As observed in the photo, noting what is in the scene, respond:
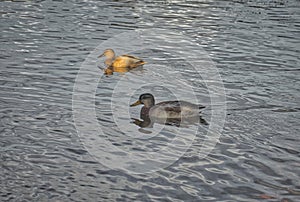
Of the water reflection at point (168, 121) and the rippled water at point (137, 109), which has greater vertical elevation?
the rippled water at point (137, 109)

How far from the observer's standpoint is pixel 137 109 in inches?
565

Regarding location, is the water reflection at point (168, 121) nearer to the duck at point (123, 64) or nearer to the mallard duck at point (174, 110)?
the mallard duck at point (174, 110)

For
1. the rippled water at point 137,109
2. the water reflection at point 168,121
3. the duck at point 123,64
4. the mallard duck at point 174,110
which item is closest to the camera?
the rippled water at point 137,109

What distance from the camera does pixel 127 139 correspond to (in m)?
12.1

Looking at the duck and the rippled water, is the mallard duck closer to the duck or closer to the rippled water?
the rippled water

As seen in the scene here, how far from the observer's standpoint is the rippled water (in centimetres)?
988

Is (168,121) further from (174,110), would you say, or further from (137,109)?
(137,109)

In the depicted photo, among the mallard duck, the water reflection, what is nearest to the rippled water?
the water reflection

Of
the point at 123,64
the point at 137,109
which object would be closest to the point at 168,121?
the point at 137,109

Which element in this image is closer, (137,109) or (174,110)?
(174,110)

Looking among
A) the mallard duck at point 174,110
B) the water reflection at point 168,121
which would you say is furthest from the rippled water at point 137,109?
the mallard duck at point 174,110

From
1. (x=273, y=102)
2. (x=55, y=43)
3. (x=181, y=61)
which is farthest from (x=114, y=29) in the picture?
(x=273, y=102)

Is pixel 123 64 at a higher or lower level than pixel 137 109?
higher

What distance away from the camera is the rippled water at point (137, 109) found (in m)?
9.88
